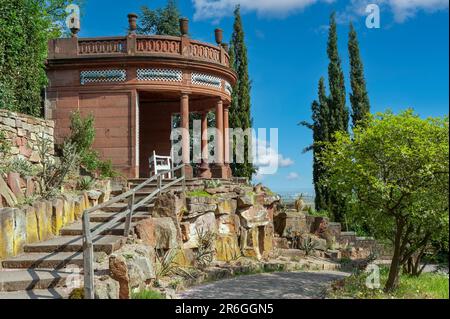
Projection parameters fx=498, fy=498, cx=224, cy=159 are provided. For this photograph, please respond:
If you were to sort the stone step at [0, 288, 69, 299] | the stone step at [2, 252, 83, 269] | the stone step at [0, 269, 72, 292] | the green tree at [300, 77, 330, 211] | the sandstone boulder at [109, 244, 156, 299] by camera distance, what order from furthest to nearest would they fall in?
the green tree at [300, 77, 330, 211]
the stone step at [2, 252, 83, 269]
the stone step at [0, 269, 72, 292]
the sandstone boulder at [109, 244, 156, 299]
the stone step at [0, 288, 69, 299]

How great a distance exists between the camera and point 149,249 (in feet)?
29.6

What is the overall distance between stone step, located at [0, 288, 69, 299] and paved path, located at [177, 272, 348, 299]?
2.17m

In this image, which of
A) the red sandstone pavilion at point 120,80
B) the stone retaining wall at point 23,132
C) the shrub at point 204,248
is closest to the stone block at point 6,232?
the stone retaining wall at point 23,132

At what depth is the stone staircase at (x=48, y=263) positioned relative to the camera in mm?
7000

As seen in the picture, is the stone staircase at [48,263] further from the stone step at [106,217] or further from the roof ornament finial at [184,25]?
the roof ornament finial at [184,25]

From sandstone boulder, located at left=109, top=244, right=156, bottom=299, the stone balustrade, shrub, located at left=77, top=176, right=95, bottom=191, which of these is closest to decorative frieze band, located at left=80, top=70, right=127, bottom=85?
the stone balustrade

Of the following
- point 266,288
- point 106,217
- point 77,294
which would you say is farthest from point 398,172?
point 106,217

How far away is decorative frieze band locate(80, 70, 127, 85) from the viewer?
597 inches

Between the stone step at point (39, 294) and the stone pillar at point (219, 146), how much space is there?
10410mm

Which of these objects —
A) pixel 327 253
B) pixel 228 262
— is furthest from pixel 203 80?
pixel 327 253

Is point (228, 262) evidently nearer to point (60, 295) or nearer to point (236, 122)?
point (60, 295)

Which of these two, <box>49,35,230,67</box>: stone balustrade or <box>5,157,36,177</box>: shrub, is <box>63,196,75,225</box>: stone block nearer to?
<box>5,157,36,177</box>: shrub

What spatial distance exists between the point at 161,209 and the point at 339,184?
3.88 meters

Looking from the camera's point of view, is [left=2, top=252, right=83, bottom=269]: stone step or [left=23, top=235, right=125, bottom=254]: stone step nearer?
[left=2, top=252, right=83, bottom=269]: stone step
